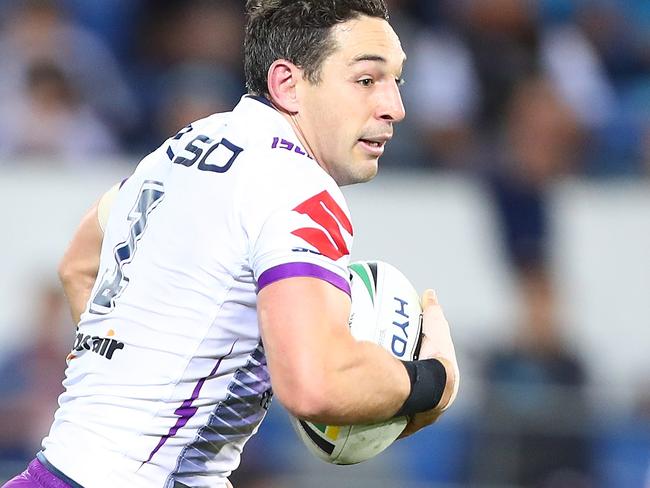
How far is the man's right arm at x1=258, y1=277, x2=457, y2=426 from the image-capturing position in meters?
3.10

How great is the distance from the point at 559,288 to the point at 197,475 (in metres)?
5.38

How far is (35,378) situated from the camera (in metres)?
8.07

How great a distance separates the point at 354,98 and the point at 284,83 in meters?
0.23

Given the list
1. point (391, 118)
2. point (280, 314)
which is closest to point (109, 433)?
point (280, 314)

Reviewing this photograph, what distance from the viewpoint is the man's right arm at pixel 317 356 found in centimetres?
310

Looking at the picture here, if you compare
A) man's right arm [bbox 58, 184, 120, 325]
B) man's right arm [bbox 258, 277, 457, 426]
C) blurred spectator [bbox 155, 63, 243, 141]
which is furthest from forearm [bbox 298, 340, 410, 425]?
blurred spectator [bbox 155, 63, 243, 141]

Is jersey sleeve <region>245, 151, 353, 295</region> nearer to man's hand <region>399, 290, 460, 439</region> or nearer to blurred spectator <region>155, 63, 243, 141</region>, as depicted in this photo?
man's hand <region>399, 290, 460, 439</region>

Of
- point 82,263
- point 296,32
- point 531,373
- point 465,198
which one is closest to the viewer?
point 296,32

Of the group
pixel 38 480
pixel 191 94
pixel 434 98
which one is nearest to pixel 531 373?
pixel 434 98

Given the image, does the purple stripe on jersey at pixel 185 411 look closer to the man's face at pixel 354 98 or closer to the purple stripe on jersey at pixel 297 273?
the purple stripe on jersey at pixel 297 273

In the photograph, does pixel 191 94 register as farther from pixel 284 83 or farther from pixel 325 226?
pixel 325 226

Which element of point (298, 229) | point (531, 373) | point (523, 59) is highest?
point (523, 59)

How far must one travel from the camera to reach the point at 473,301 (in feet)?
→ 29.3

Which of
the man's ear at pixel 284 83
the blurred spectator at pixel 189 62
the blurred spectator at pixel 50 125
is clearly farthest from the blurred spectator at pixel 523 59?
the man's ear at pixel 284 83
